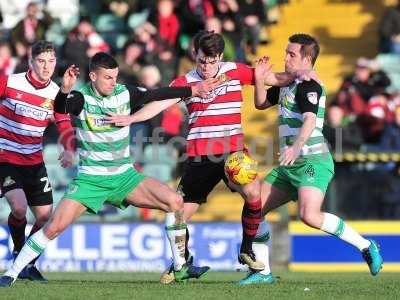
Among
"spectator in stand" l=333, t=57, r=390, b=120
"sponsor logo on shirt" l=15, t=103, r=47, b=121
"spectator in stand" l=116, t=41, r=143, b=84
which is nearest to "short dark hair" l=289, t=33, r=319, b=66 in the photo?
"sponsor logo on shirt" l=15, t=103, r=47, b=121

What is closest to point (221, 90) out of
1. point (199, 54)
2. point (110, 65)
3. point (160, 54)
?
point (199, 54)

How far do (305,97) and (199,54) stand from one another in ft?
3.80

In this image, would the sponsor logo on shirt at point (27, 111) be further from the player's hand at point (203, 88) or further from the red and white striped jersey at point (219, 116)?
the player's hand at point (203, 88)

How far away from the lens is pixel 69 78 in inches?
429

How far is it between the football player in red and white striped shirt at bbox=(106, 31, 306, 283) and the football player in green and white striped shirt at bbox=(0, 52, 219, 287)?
15.6 inches

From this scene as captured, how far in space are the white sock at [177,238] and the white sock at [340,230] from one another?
4.31 feet

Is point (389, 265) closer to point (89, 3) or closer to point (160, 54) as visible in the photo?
point (160, 54)

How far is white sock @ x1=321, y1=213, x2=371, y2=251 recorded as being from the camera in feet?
37.4

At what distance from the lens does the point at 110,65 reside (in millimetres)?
11125

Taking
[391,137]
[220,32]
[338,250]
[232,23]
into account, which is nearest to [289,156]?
[338,250]

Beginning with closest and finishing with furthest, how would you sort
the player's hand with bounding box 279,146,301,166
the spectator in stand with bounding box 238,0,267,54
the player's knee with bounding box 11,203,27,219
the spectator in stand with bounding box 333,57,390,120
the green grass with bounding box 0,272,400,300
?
1. the green grass with bounding box 0,272,400,300
2. the player's hand with bounding box 279,146,301,166
3. the player's knee with bounding box 11,203,27,219
4. the spectator in stand with bounding box 333,57,390,120
5. the spectator in stand with bounding box 238,0,267,54

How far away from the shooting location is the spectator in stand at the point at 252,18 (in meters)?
20.0

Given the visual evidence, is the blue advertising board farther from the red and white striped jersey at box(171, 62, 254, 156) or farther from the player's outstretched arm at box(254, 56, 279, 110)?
the player's outstretched arm at box(254, 56, 279, 110)

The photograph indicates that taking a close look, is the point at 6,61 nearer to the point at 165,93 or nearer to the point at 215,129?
the point at 215,129
